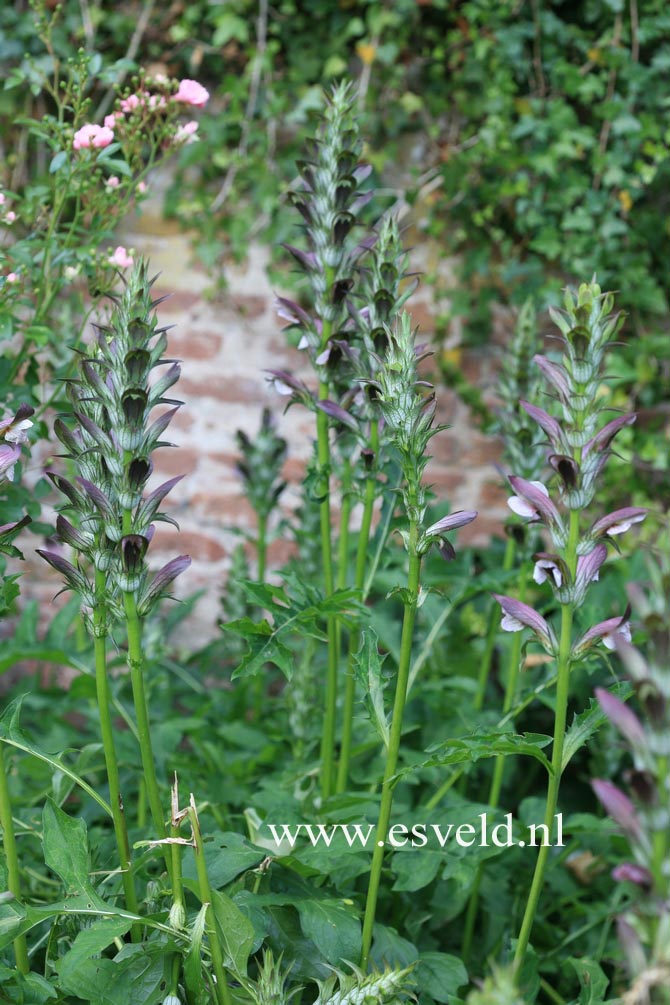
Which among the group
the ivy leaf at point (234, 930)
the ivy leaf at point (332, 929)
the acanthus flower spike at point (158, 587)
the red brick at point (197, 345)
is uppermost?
the red brick at point (197, 345)

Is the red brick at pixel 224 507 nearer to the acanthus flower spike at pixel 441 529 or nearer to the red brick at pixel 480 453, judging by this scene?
the red brick at pixel 480 453

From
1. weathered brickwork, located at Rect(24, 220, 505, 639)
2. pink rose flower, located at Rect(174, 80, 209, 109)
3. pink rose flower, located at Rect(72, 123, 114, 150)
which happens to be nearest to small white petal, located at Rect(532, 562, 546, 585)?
pink rose flower, located at Rect(72, 123, 114, 150)

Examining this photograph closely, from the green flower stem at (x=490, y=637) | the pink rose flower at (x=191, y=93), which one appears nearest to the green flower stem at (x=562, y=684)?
the green flower stem at (x=490, y=637)

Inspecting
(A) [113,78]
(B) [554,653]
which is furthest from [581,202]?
(B) [554,653]

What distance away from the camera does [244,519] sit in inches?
134

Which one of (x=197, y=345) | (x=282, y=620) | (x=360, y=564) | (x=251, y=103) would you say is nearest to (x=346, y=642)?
(x=360, y=564)

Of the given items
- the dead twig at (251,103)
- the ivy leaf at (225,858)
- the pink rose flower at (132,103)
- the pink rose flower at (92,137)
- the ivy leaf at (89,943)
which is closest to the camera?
the ivy leaf at (89,943)

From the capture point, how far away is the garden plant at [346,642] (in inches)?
48.2

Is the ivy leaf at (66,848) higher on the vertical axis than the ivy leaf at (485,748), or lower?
lower

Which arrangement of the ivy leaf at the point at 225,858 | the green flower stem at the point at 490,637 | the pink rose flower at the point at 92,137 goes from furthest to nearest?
the green flower stem at the point at 490,637 → the pink rose flower at the point at 92,137 → the ivy leaf at the point at 225,858

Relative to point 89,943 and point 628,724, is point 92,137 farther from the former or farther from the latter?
point 628,724

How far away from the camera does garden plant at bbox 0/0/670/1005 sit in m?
1.22

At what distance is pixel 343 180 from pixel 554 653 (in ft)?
2.74

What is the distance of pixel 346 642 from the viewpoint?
236 cm
